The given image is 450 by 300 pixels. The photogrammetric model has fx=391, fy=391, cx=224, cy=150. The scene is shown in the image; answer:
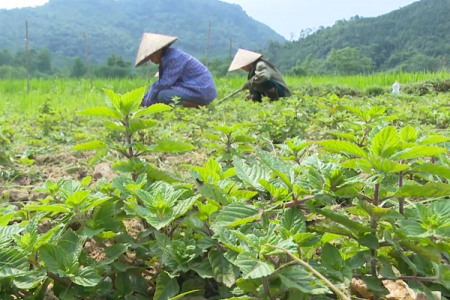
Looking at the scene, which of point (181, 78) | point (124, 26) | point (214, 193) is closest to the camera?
point (214, 193)

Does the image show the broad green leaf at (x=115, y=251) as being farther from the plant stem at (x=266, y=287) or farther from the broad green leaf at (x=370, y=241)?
the broad green leaf at (x=370, y=241)

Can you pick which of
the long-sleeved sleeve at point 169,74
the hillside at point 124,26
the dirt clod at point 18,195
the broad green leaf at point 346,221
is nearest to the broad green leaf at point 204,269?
the broad green leaf at point 346,221

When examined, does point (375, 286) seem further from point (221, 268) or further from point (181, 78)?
point (181, 78)

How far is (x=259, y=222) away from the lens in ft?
2.53

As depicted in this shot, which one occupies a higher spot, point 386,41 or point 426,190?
point 386,41

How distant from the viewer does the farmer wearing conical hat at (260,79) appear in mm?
5793

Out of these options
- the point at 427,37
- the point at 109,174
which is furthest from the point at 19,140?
the point at 427,37

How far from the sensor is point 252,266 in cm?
58

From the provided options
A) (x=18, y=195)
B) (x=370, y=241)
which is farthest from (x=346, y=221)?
(x=18, y=195)

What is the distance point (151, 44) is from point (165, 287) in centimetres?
454

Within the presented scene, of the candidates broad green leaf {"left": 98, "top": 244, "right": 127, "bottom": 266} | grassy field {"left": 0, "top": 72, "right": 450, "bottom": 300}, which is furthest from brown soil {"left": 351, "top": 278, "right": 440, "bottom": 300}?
broad green leaf {"left": 98, "top": 244, "right": 127, "bottom": 266}

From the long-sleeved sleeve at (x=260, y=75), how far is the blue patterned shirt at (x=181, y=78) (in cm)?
99

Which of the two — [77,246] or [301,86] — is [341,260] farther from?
[301,86]

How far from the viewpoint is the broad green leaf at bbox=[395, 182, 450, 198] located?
66 cm
